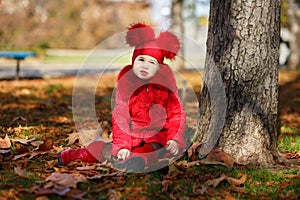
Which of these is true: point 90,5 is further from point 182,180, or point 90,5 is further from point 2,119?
point 182,180

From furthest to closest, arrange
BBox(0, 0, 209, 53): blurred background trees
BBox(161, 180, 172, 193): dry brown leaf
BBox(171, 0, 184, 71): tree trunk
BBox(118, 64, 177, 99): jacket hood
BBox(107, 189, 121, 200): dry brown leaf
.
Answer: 1. BBox(0, 0, 209, 53): blurred background trees
2. BBox(171, 0, 184, 71): tree trunk
3. BBox(118, 64, 177, 99): jacket hood
4. BBox(161, 180, 172, 193): dry brown leaf
5. BBox(107, 189, 121, 200): dry brown leaf

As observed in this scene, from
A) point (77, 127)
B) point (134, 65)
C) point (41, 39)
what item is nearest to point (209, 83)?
point (134, 65)

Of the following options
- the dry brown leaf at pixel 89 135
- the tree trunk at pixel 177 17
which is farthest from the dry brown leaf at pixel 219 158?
the tree trunk at pixel 177 17

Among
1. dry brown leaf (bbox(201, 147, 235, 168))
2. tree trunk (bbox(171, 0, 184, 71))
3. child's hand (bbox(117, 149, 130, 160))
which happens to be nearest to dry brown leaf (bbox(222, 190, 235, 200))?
dry brown leaf (bbox(201, 147, 235, 168))

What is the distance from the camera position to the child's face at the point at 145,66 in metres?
3.57

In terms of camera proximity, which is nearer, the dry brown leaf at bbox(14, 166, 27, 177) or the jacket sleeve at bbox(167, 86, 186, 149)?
the dry brown leaf at bbox(14, 166, 27, 177)

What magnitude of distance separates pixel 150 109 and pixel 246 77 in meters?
0.77

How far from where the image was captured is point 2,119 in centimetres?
517

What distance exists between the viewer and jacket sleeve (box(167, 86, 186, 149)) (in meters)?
3.55

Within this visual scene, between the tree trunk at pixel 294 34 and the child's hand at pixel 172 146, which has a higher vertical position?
the tree trunk at pixel 294 34

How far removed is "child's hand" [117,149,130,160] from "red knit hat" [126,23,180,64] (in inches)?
29.6

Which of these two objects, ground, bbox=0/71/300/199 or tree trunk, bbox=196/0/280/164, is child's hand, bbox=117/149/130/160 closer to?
ground, bbox=0/71/300/199

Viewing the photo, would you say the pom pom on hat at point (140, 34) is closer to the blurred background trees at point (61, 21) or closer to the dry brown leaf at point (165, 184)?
the dry brown leaf at point (165, 184)

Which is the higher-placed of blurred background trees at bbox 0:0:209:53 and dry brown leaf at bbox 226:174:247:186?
blurred background trees at bbox 0:0:209:53
